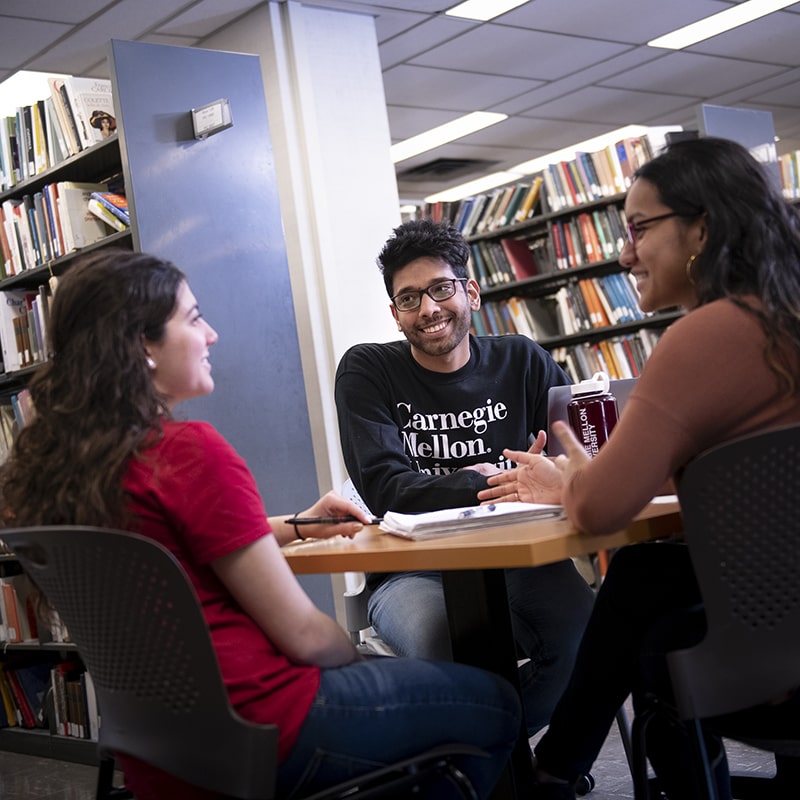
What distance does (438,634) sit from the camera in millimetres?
2113

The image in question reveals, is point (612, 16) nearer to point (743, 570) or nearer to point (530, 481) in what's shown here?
point (530, 481)

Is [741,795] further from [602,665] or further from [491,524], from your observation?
[491,524]

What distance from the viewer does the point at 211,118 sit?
3.79 m

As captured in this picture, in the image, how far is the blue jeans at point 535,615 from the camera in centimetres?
218

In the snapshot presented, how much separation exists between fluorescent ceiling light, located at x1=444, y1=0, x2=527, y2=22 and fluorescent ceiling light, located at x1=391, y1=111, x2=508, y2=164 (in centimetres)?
177

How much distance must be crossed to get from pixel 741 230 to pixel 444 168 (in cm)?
730

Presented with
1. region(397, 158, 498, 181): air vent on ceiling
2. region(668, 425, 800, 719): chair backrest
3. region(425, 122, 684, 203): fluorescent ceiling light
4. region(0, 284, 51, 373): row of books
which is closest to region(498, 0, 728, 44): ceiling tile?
region(425, 122, 684, 203): fluorescent ceiling light

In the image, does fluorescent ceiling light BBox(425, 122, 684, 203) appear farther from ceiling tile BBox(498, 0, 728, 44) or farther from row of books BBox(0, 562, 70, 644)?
row of books BBox(0, 562, 70, 644)

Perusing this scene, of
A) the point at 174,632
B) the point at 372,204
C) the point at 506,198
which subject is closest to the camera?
the point at 174,632

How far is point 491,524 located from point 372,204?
366 cm

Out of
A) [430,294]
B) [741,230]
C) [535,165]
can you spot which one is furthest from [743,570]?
[535,165]

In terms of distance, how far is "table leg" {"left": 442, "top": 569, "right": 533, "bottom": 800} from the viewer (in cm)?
171

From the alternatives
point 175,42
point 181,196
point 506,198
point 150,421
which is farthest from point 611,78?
point 150,421

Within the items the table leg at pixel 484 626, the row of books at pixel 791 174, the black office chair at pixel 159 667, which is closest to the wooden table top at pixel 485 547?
the table leg at pixel 484 626
